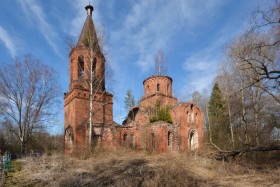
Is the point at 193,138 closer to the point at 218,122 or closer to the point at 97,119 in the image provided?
the point at 218,122

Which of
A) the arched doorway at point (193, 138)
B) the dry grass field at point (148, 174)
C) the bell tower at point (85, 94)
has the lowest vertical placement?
the dry grass field at point (148, 174)

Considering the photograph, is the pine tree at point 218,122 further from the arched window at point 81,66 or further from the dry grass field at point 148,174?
the arched window at point 81,66

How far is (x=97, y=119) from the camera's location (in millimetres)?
24656

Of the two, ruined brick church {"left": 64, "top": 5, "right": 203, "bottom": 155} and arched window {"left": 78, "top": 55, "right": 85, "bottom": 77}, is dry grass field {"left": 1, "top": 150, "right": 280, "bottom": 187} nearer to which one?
ruined brick church {"left": 64, "top": 5, "right": 203, "bottom": 155}

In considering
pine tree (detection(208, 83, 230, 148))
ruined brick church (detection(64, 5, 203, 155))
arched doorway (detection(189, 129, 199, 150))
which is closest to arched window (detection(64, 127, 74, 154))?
ruined brick church (detection(64, 5, 203, 155))

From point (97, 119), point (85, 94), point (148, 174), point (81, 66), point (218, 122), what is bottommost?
point (148, 174)

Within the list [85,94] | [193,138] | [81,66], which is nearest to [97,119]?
[85,94]

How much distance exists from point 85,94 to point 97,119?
2578mm

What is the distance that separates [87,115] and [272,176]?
16.2 metres

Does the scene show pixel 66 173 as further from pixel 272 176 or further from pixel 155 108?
pixel 155 108

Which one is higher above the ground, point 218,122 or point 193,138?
point 218,122

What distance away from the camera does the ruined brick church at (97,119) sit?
23.0 metres

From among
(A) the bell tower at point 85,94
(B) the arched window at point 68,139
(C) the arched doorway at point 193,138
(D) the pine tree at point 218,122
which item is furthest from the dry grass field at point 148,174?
(C) the arched doorway at point 193,138

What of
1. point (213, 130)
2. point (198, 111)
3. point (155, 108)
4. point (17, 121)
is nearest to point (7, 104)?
point (17, 121)
